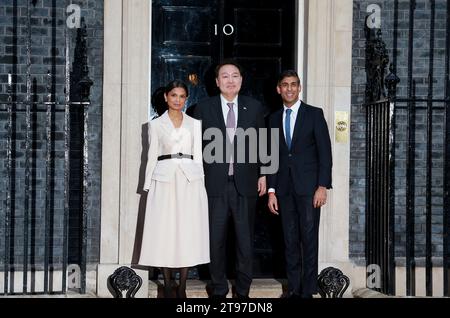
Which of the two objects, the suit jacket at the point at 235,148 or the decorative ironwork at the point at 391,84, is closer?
the suit jacket at the point at 235,148

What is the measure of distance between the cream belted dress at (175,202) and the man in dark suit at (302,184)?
2.22ft

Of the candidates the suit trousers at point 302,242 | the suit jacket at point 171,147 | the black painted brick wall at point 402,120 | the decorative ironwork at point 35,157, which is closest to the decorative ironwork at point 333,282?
the suit trousers at point 302,242

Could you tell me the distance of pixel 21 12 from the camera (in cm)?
784

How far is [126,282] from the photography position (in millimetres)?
7340

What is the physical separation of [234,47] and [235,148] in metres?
1.45

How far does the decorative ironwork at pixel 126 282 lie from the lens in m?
7.34

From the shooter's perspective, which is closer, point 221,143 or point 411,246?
point 221,143

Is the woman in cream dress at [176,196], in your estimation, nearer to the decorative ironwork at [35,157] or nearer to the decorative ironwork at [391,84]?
the decorative ironwork at [35,157]

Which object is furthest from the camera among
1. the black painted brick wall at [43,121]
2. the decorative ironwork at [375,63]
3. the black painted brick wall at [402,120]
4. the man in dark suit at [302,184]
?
the black painted brick wall at [402,120]

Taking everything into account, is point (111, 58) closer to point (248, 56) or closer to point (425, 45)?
point (248, 56)
